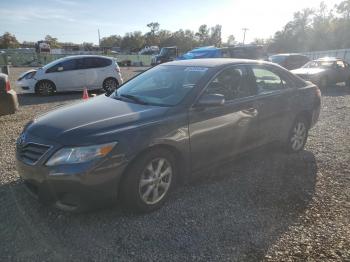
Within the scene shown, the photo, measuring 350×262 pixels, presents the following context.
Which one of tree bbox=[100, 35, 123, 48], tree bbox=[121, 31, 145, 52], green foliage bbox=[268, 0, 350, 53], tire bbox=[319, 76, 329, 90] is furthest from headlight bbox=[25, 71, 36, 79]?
tree bbox=[100, 35, 123, 48]

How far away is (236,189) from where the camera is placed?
4301 millimetres

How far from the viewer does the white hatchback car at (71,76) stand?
1288 centimetres

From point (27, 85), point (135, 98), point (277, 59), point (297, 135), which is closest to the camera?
point (135, 98)

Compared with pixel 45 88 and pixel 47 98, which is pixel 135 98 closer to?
pixel 47 98

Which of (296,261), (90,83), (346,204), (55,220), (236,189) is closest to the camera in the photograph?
(296,261)

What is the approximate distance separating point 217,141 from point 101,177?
1569 mm

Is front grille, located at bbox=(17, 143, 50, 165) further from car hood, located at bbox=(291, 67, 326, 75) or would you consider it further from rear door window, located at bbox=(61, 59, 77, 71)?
car hood, located at bbox=(291, 67, 326, 75)

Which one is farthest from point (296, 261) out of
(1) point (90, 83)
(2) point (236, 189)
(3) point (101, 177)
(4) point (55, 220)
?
(1) point (90, 83)

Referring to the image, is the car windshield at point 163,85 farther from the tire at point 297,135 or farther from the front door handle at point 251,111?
the tire at point 297,135

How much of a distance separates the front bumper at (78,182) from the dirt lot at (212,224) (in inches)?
11.8

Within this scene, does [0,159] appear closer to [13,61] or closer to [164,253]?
[164,253]

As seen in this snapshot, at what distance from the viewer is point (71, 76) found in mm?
13211

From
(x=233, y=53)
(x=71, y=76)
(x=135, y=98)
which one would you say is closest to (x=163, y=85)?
(x=135, y=98)

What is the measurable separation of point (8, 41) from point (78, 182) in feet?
344
